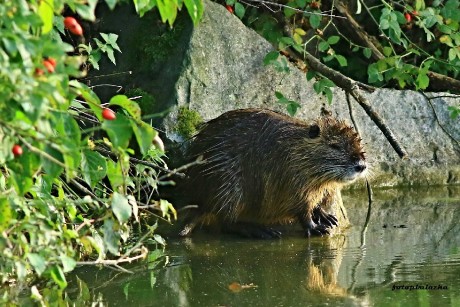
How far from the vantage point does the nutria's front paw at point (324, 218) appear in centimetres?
583

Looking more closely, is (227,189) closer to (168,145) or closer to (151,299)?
(168,145)

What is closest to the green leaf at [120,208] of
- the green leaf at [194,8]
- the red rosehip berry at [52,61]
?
the red rosehip berry at [52,61]

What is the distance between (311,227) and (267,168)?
443 millimetres

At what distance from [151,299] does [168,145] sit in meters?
2.32

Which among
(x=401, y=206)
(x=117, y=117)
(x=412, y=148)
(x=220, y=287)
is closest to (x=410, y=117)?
(x=412, y=148)

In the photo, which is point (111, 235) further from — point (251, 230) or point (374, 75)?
point (374, 75)

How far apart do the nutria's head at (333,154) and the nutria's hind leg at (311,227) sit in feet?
0.91

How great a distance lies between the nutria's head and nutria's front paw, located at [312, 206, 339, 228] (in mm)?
199

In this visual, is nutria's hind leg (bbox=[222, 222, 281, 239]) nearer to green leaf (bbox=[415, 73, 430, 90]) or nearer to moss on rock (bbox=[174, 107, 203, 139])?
moss on rock (bbox=[174, 107, 203, 139])

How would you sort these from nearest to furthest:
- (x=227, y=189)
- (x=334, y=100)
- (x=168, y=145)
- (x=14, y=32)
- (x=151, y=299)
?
(x=14, y=32), (x=151, y=299), (x=227, y=189), (x=168, y=145), (x=334, y=100)

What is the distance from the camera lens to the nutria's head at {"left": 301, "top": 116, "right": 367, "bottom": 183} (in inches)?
230

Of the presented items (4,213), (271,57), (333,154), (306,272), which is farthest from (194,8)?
(271,57)

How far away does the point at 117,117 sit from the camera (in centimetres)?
320

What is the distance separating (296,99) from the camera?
695 centimetres
